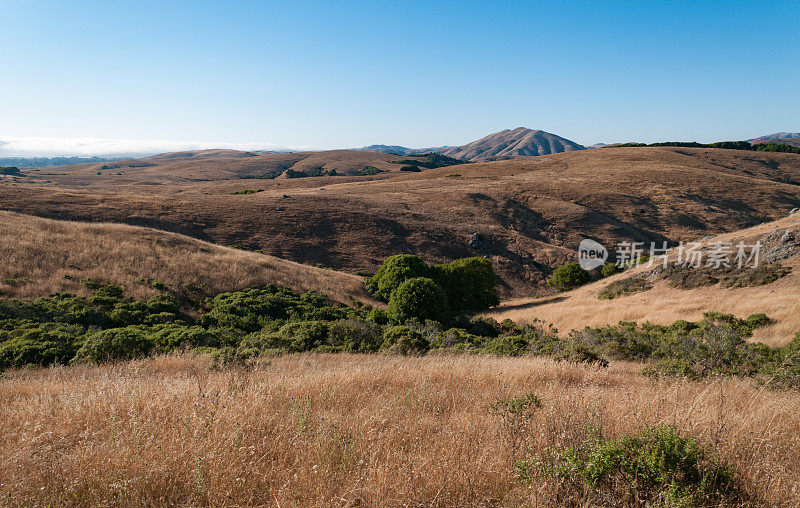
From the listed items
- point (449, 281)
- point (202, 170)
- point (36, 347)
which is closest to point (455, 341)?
point (36, 347)

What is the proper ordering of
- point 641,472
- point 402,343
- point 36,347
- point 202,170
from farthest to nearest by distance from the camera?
point 202,170, point 402,343, point 36,347, point 641,472

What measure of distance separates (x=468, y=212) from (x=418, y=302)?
34.0 meters

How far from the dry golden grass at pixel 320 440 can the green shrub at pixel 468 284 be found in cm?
2426

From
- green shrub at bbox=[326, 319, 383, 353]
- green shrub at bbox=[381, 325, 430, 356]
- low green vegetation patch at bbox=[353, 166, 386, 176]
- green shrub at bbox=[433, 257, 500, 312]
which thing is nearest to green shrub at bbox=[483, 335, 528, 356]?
green shrub at bbox=[381, 325, 430, 356]

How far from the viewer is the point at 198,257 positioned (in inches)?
1001

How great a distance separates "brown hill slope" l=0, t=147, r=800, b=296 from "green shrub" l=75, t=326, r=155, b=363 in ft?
90.1

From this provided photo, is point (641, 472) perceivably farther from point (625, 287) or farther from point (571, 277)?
point (571, 277)

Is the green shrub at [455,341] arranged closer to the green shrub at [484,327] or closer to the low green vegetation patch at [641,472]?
the green shrub at [484,327]

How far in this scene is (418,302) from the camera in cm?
2200

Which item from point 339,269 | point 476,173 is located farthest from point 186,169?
point 339,269

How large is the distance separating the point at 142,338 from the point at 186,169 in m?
134

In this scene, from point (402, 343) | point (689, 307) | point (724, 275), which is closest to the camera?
point (402, 343)

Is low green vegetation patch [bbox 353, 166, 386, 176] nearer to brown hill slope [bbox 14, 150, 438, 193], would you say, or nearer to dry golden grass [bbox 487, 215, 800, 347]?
brown hill slope [bbox 14, 150, 438, 193]

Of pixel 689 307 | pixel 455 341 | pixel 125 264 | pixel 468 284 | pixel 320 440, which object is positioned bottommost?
pixel 468 284
